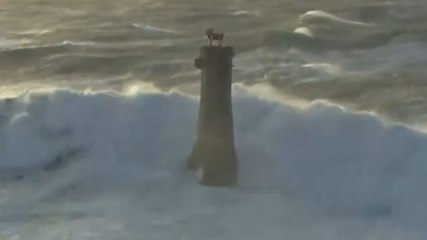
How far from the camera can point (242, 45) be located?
19031 mm

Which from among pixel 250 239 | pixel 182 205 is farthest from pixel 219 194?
pixel 250 239

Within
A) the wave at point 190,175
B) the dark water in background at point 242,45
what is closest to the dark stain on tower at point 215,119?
the wave at point 190,175

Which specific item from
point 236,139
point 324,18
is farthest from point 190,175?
point 324,18

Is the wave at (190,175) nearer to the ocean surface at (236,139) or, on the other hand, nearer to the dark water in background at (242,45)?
the ocean surface at (236,139)

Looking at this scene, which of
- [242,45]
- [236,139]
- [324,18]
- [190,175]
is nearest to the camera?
[190,175]

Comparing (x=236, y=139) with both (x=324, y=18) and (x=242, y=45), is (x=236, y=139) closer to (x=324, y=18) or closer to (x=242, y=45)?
(x=242, y=45)

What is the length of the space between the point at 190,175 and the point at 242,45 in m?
7.40

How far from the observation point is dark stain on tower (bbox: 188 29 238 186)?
36.1 feet

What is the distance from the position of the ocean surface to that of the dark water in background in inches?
2.4

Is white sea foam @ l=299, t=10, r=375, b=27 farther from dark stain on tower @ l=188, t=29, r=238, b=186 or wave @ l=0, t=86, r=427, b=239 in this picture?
dark stain on tower @ l=188, t=29, r=238, b=186

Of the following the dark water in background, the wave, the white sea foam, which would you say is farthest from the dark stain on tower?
the white sea foam

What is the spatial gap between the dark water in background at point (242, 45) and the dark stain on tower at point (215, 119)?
8.64ft

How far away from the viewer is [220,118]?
1123cm

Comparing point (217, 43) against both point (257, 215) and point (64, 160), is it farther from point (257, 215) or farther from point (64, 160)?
point (64, 160)
